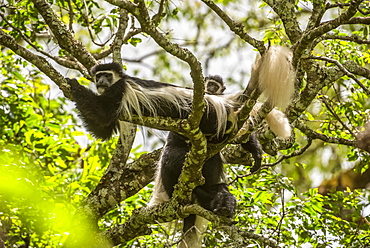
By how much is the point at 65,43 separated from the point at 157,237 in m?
1.44

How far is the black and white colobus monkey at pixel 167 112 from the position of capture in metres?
2.91

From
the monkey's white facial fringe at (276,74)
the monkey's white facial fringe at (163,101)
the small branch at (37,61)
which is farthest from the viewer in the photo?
the monkey's white facial fringe at (163,101)

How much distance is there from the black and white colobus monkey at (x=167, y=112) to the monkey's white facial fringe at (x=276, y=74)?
6 centimetres

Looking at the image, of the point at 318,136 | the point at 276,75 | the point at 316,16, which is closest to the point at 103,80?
the point at 276,75

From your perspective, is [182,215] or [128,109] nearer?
[182,215]

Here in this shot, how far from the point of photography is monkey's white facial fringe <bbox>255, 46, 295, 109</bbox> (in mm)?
2426

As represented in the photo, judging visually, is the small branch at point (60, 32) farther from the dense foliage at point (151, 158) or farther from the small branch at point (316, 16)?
the small branch at point (316, 16)

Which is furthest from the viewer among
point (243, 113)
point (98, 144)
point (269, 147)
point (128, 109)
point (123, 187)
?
point (98, 144)

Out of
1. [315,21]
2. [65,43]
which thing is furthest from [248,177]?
[65,43]

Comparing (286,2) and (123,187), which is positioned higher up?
(286,2)

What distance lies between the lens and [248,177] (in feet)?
11.3

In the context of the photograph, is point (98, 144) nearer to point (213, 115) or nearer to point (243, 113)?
point (213, 115)

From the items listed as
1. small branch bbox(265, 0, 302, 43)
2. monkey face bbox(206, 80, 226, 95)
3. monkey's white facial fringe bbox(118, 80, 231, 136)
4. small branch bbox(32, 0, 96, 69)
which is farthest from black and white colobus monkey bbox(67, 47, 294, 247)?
monkey face bbox(206, 80, 226, 95)

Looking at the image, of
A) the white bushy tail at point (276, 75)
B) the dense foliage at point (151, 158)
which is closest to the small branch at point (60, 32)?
the dense foliage at point (151, 158)
